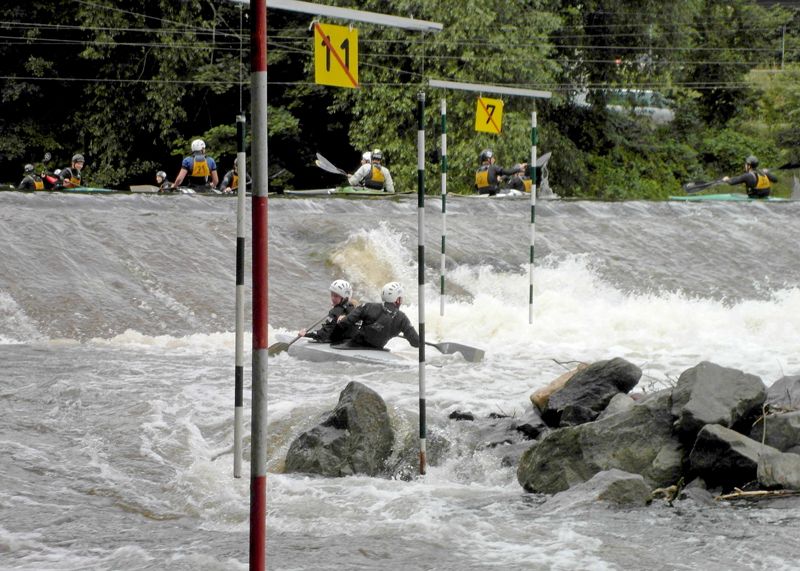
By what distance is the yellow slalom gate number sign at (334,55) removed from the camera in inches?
246

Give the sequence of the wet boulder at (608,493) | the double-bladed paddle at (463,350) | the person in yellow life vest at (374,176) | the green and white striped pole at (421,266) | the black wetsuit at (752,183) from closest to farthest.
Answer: the wet boulder at (608,493) < the green and white striped pole at (421,266) < the double-bladed paddle at (463,350) < the person in yellow life vest at (374,176) < the black wetsuit at (752,183)

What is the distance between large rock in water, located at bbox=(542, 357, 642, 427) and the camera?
25.3ft

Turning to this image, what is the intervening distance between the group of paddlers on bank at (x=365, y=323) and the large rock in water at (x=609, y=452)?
372 centimetres

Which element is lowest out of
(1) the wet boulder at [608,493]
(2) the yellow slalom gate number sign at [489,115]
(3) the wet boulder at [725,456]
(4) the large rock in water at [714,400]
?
(1) the wet boulder at [608,493]

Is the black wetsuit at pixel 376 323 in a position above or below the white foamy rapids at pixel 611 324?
above

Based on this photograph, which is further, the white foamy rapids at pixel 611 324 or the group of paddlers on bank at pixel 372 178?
the group of paddlers on bank at pixel 372 178

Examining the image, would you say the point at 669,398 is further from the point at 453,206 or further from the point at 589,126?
the point at 589,126

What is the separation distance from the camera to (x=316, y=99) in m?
29.7

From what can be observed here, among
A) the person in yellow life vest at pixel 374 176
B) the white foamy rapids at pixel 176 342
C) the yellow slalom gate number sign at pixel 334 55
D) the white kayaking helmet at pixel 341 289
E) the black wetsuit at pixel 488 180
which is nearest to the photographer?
the yellow slalom gate number sign at pixel 334 55

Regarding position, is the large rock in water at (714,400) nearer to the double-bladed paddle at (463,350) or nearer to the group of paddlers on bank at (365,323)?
the group of paddlers on bank at (365,323)

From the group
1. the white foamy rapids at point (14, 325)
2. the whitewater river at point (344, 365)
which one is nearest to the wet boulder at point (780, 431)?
the whitewater river at point (344, 365)

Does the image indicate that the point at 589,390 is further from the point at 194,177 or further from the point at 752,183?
the point at 752,183

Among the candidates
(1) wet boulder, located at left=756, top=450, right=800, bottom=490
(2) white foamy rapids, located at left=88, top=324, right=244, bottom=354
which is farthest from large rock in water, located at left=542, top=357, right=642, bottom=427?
(2) white foamy rapids, located at left=88, top=324, right=244, bottom=354

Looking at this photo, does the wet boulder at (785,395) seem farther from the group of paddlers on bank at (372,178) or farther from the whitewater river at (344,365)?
the group of paddlers on bank at (372,178)
